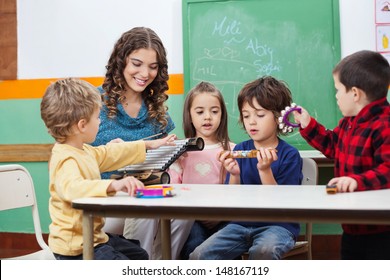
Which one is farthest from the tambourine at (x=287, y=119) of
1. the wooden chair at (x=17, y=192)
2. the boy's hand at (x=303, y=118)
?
the wooden chair at (x=17, y=192)

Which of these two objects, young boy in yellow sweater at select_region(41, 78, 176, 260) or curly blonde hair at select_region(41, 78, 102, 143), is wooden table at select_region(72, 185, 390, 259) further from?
curly blonde hair at select_region(41, 78, 102, 143)

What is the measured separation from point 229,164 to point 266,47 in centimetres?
232

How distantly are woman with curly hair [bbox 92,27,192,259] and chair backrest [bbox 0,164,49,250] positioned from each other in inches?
17.1

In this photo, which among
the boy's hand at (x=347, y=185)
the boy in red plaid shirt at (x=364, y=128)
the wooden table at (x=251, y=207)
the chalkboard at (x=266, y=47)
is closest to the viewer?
the wooden table at (x=251, y=207)

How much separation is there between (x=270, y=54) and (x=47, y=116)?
265 cm

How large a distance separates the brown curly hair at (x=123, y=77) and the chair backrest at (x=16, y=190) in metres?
0.58

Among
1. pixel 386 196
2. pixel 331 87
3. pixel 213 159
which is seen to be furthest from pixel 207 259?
pixel 331 87

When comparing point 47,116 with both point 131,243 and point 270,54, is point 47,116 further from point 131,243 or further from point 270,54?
point 270,54

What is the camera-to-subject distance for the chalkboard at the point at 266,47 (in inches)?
174

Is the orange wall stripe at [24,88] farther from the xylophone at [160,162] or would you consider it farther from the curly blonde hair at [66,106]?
the curly blonde hair at [66,106]

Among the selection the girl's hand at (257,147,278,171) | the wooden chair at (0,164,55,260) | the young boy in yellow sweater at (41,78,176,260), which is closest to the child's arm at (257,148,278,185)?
the girl's hand at (257,147,278,171)

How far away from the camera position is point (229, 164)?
2.41 m

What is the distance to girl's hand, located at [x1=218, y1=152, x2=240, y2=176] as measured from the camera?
2.35m

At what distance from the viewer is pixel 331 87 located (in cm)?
442
